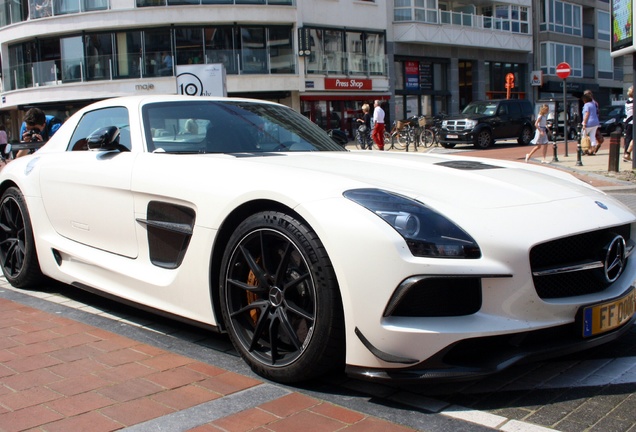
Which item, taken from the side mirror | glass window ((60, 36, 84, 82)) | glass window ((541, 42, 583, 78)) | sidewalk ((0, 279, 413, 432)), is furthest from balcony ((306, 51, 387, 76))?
sidewalk ((0, 279, 413, 432))

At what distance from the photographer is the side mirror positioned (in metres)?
4.30

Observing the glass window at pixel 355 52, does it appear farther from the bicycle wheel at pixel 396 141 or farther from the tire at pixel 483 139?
the tire at pixel 483 139

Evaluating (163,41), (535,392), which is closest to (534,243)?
(535,392)

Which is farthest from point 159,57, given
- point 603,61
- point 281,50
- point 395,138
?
point 603,61

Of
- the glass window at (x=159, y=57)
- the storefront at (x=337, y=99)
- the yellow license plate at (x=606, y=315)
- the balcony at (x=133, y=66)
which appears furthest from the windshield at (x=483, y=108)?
the yellow license plate at (x=606, y=315)

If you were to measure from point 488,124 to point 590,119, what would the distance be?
260 inches

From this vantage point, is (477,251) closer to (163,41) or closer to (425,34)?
(163,41)

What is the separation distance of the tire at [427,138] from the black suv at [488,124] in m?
0.40

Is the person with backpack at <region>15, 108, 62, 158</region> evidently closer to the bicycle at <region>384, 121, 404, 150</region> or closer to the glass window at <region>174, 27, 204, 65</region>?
the bicycle at <region>384, 121, 404, 150</region>

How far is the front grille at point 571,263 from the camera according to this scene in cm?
296

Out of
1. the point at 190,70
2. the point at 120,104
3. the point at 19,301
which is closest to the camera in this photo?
the point at 120,104

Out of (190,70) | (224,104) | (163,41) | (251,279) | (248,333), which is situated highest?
(163,41)

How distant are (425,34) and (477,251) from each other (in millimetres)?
40057

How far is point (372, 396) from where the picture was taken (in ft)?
10.2
